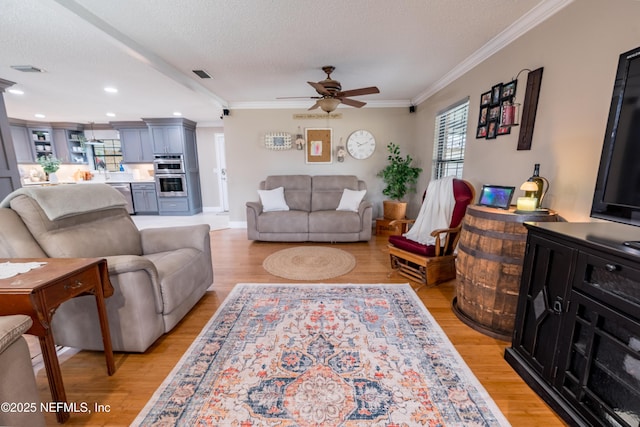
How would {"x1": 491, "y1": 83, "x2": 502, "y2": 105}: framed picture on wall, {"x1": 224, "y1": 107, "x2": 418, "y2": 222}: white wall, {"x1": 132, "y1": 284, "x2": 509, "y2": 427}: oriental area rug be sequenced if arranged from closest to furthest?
{"x1": 132, "y1": 284, "x2": 509, "y2": 427}: oriental area rug
{"x1": 491, "y1": 83, "x2": 502, "y2": 105}: framed picture on wall
{"x1": 224, "y1": 107, "x2": 418, "y2": 222}: white wall

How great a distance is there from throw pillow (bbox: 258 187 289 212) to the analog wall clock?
1.62m

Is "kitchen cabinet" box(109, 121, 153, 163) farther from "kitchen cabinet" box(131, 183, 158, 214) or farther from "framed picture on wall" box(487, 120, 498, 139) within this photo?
"framed picture on wall" box(487, 120, 498, 139)

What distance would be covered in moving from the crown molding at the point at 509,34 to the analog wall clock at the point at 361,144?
1608 millimetres

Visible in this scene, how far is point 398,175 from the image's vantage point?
4.45 meters

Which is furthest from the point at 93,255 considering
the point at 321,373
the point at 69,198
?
the point at 321,373

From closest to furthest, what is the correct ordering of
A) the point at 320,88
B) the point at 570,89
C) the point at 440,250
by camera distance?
1. the point at 570,89
2. the point at 440,250
3. the point at 320,88

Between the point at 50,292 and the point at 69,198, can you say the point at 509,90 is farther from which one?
the point at 69,198

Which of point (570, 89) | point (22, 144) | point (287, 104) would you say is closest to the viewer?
point (570, 89)

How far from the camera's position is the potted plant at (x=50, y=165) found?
6.17 m

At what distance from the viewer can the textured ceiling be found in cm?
193

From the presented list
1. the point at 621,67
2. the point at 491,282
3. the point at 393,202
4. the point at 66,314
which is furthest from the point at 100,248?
the point at 393,202

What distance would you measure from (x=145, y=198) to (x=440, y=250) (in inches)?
275

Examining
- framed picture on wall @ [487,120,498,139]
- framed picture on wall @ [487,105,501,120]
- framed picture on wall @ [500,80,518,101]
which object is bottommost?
framed picture on wall @ [487,120,498,139]

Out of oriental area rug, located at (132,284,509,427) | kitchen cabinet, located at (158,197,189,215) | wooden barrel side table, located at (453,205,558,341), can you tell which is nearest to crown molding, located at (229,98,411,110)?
kitchen cabinet, located at (158,197,189,215)
